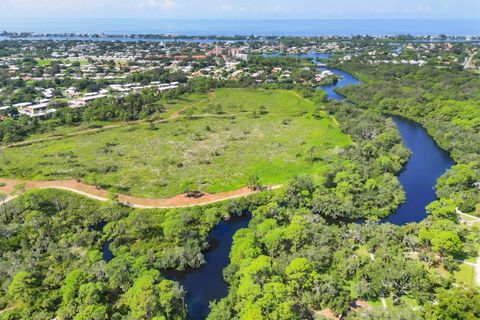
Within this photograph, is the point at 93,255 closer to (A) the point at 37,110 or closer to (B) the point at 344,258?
(B) the point at 344,258

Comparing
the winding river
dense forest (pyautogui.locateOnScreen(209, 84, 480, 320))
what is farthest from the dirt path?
dense forest (pyautogui.locateOnScreen(209, 84, 480, 320))

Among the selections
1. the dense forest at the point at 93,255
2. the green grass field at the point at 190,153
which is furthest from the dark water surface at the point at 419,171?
the dense forest at the point at 93,255

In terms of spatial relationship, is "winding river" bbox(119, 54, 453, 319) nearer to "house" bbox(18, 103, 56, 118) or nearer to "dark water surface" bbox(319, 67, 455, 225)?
"dark water surface" bbox(319, 67, 455, 225)

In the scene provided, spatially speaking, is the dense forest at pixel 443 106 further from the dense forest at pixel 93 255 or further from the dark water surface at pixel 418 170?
the dense forest at pixel 93 255

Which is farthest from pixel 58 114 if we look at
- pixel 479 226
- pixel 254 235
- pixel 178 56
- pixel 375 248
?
pixel 178 56

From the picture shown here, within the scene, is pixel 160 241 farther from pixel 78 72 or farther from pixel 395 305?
pixel 78 72
